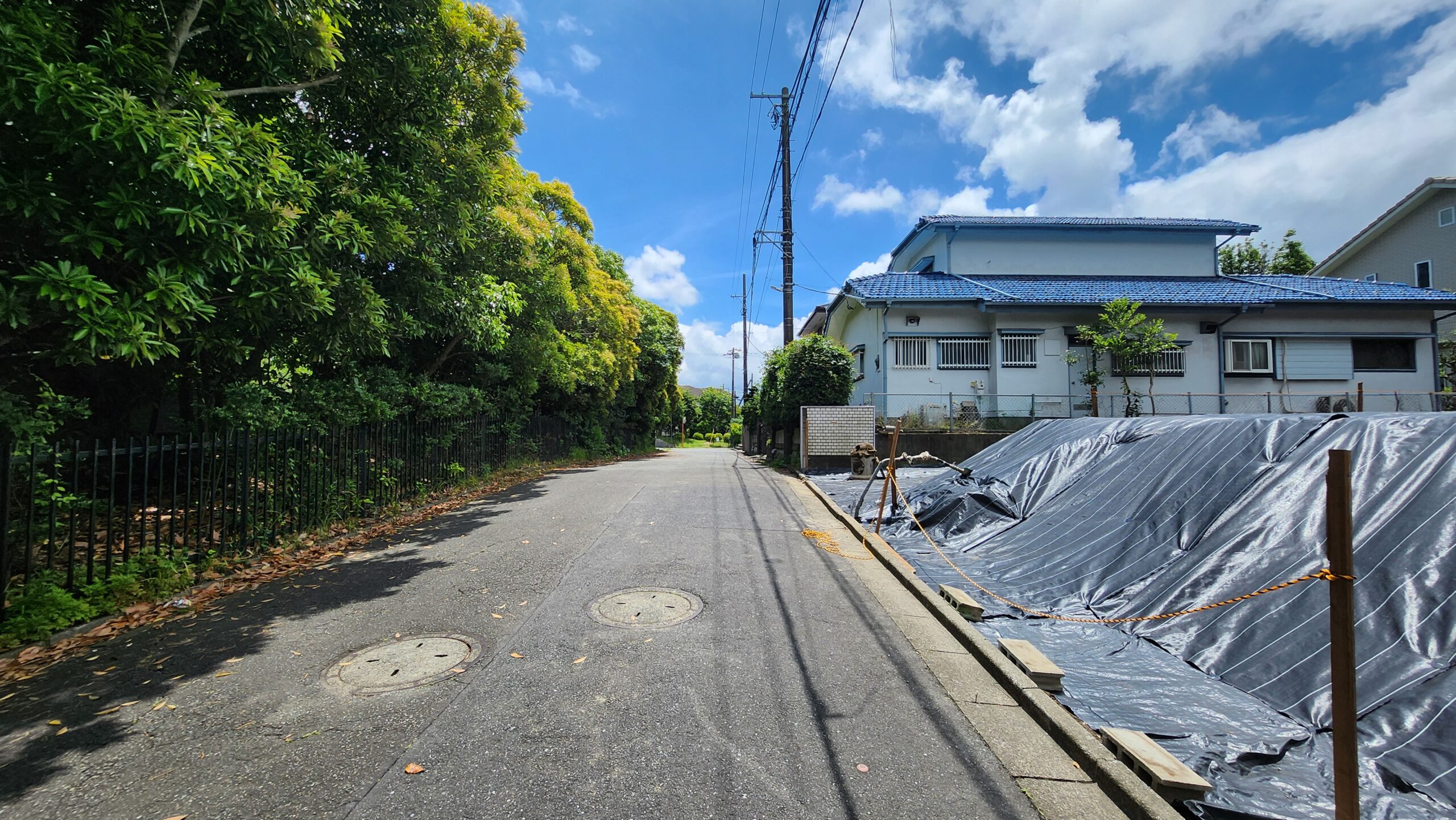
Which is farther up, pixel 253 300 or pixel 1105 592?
pixel 253 300

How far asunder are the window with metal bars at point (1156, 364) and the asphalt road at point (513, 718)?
15.2 meters

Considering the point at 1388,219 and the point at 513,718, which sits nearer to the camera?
the point at 513,718

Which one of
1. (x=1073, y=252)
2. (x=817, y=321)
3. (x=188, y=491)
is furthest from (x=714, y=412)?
(x=188, y=491)

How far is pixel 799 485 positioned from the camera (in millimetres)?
13102

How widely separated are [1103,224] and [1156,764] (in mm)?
22769

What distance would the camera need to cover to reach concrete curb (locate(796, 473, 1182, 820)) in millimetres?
2318

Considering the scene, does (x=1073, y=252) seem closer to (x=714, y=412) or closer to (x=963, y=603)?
(x=963, y=603)

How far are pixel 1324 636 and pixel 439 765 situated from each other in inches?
179

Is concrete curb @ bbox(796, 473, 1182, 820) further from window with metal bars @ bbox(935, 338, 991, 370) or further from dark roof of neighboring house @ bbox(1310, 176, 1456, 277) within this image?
dark roof of neighboring house @ bbox(1310, 176, 1456, 277)

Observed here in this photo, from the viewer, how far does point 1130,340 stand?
51.8 feet

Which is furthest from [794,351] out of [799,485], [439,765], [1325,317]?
[1325,317]

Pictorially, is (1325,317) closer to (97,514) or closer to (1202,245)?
(1202,245)

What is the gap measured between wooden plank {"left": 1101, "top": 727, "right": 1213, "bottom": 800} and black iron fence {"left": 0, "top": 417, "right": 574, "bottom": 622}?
20.9ft

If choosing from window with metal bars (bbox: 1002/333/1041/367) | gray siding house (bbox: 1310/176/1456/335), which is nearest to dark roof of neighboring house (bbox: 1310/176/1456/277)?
gray siding house (bbox: 1310/176/1456/335)
